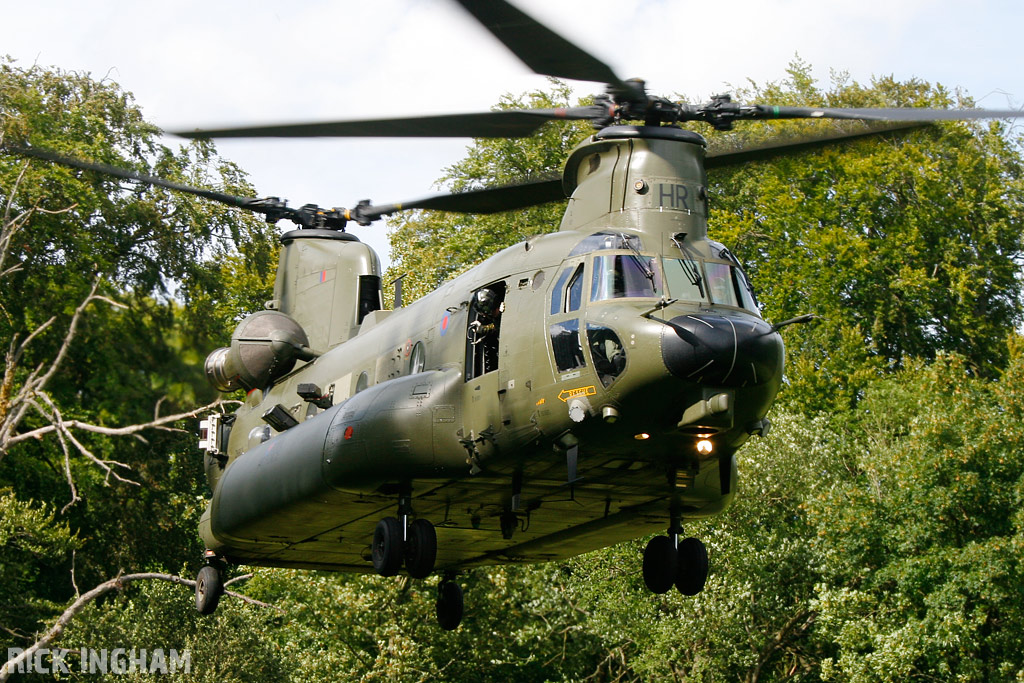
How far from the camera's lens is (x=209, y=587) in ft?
63.1

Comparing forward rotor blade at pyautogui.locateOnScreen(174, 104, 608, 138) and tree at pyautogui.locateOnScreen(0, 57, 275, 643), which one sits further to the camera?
tree at pyautogui.locateOnScreen(0, 57, 275, 643)

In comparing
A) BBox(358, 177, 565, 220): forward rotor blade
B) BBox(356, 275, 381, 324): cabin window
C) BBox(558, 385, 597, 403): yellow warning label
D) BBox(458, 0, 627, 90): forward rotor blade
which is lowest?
BBox(558, 385, 597, 403): yellow warning label

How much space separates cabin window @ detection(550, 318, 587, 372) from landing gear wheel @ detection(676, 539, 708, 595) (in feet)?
11.5

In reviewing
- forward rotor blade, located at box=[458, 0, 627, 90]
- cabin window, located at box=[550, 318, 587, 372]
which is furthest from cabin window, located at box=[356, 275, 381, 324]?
forward rotor blade, located at box=[458, 0, 627, 90]

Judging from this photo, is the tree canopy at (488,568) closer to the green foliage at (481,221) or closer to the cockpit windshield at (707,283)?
the green foliage at (481,221)

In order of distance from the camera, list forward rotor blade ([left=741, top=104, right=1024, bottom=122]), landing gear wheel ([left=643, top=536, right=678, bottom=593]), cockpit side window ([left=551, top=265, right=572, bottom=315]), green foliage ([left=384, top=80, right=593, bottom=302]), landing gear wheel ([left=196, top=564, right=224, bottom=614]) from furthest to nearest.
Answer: green foliage ([left=384, top=80, right=593, bottom=302]) < landing gear wheel ([left=196, top=564, right=224, bottom=614]) < landing gear wheel ([left=643, top=536, right=678, bottom=593]) < cockpit side window ([left=551, top=265, right=572, bottom=315]) < forward rotor blade ([left=741, top=104, right=1024, bottom=122])

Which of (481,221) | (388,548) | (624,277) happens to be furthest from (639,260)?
(481,221)

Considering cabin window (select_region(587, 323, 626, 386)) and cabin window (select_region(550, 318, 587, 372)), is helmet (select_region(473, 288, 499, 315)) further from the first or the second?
cabin window (select_region(587, 323, 626, 386))

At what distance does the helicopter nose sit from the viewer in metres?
11.6

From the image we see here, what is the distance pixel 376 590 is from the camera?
1083 inches

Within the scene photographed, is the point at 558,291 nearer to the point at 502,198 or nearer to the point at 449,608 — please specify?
the point at 502,198

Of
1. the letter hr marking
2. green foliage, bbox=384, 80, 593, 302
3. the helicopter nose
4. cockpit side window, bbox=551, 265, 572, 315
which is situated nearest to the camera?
the helicopter nose

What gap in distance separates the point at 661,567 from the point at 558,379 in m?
3.47

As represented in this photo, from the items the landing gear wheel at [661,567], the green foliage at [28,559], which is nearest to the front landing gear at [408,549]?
the landing gear wheel at [661,567]
